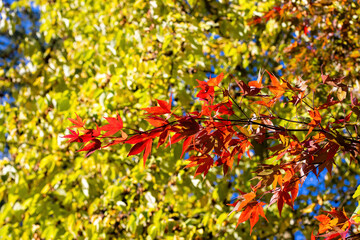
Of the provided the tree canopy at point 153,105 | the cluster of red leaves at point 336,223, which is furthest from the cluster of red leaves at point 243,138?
the tree canopy at point 153,105

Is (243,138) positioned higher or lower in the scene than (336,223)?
higher

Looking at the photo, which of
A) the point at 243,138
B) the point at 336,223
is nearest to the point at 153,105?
the point at 243,138

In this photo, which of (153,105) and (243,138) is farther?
(153,105)

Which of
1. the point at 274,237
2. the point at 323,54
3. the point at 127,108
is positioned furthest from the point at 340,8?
the point at 274,237

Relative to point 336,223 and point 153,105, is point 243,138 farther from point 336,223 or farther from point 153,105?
point 153,105

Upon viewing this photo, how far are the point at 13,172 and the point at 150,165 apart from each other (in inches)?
40.4

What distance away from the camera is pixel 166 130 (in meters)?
0.85

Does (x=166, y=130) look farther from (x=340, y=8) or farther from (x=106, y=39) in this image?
(x=106, y=39)

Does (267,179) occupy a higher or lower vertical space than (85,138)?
lower

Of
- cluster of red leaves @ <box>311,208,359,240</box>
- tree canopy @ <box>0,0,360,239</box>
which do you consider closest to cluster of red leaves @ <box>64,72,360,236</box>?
cluster of red leaves @ <box>311,208,359,240</box>

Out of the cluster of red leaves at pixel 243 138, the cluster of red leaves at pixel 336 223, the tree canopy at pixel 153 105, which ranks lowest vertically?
the tree canopy at pixel 153 105

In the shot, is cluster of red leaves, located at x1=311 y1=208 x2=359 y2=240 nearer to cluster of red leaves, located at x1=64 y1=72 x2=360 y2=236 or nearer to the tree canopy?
cluster of red leaves, located at x1=64 y1=72 x2=360 y2=236

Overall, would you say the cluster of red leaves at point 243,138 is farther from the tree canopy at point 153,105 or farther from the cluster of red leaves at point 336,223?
the tree canopy at point 153,105

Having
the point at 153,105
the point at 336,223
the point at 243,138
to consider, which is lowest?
the point at 153,105
